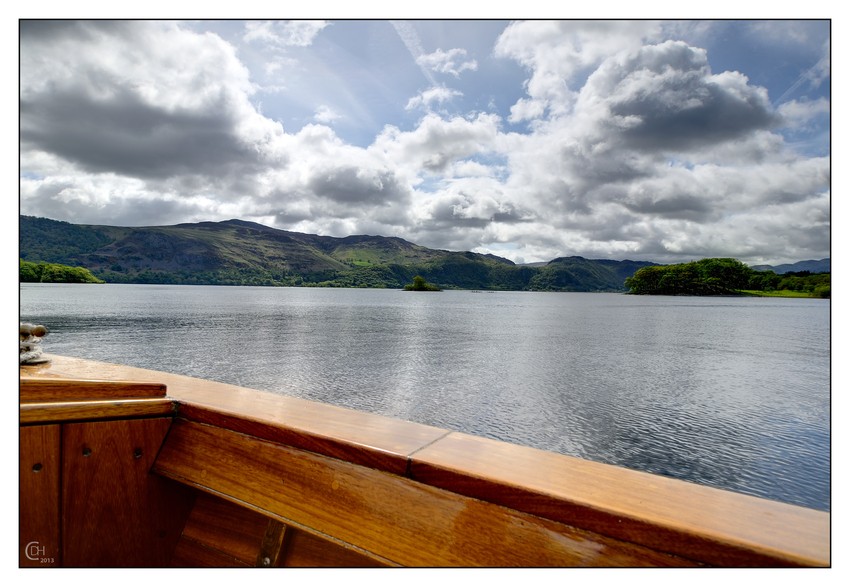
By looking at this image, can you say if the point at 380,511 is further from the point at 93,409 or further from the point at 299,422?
the point at 93,409

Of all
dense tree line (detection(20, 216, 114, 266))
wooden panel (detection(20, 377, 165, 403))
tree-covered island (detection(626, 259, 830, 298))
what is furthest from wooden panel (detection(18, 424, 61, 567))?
→ dense tree line (detection(20, 216, 114, 266))

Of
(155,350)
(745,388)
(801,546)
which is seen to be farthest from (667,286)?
(801,546)

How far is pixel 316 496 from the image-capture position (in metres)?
1.30

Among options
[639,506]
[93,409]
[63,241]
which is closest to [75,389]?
[93,409]

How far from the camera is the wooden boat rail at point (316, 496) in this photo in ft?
2.98

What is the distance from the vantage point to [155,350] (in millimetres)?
21500

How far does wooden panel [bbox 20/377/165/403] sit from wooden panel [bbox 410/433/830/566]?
3.89 ft

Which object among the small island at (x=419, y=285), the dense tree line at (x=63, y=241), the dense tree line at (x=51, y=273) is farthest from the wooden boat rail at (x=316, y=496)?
the small island at (x=419, y=285)

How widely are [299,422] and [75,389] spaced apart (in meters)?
0.84

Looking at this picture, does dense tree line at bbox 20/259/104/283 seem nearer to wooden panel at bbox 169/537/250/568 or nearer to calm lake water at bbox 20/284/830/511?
calm lake water at bbox 20/284/830/511

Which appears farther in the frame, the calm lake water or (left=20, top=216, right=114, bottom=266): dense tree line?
(left=20, top=216, right=114, bottom=266): dense tree line

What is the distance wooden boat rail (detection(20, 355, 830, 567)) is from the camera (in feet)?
2.98

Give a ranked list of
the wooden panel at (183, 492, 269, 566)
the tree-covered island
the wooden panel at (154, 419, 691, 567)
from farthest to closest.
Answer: the tree-covered island
the wooden panel at (183, 492, 269, 566)
the wooden panel at (154, 419, 691, 567)

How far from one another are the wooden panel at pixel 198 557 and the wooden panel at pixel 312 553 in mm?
264
